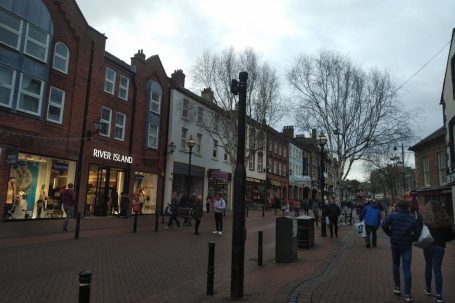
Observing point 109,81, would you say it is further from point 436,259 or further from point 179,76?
point 436,259

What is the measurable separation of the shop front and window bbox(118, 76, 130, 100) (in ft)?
20.0

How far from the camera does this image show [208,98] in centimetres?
3023

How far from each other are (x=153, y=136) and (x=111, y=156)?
5112mm

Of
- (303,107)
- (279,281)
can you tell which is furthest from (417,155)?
(279,281)

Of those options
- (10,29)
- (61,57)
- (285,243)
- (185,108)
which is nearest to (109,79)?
(61,57)

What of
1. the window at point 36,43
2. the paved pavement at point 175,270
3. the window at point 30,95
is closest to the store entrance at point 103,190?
the window at point 30,95

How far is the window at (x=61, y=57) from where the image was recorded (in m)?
20.6

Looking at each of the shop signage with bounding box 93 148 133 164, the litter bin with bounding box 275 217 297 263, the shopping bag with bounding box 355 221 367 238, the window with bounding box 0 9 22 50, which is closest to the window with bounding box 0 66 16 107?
the window with bounding box 0 9 22 50

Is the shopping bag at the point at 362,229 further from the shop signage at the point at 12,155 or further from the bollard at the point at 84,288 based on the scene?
the shop signage at the point at 12,155

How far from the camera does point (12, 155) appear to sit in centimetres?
1730

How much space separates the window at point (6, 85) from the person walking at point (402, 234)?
1679cm

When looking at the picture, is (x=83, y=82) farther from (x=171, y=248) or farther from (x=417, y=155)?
(x=417, y=155)

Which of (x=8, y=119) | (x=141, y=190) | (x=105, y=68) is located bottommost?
(x=141, y=190)

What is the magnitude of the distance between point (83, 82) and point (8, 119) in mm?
5163
